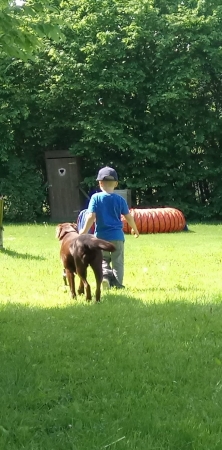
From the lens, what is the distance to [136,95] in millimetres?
24312

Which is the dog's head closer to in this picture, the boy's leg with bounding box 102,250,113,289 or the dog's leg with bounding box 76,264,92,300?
the boy's leg with bounding box 102,250,113,289

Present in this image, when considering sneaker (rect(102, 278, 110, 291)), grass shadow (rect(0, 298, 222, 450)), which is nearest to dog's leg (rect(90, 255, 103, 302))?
grass shadow (rect(0, 298, 222, 450))

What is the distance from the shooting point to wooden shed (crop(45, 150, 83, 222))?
24344 mm

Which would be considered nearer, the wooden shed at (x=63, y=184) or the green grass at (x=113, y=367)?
the green grass at (x=113, y=367)

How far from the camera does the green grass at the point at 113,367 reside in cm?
365

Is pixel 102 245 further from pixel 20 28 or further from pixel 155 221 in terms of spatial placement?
pixel 155 221

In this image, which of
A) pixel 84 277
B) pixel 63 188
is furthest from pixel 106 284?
pixel 63 188

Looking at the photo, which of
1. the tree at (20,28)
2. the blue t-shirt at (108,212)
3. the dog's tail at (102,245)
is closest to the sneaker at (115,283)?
the blue t-shirt at (108,212)

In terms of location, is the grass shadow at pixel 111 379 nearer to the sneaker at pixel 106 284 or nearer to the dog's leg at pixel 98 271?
the dog's leg at pixel 98 271

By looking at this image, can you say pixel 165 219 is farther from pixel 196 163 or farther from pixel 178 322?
pixel 178 322

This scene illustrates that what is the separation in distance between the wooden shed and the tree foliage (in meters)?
0.64

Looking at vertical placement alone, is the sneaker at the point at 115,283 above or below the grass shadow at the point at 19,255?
above

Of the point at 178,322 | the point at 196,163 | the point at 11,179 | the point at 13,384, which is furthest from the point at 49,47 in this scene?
the point at 13,384

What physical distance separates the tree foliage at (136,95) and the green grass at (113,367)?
15.0 meters
